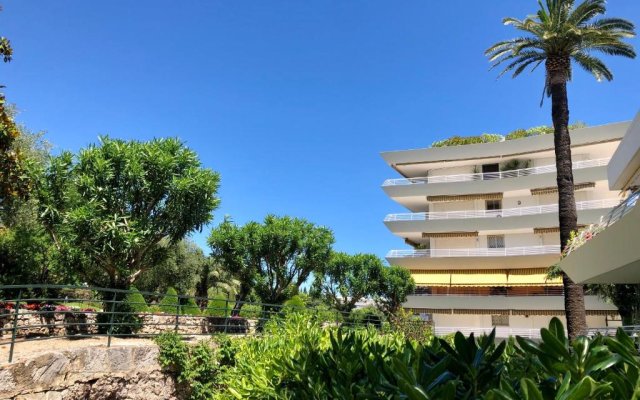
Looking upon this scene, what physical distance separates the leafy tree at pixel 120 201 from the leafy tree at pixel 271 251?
28.6 feet

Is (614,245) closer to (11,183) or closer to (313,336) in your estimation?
(313,336)

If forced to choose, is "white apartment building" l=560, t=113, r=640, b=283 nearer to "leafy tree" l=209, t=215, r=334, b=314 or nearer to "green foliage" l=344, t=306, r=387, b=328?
"green foliage" l=344, t=306, r=387, b=328

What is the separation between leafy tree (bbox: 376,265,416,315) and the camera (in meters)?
31.0

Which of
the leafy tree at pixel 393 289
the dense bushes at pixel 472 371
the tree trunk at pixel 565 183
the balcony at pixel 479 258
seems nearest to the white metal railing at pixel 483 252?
the balcony at pixel 479 258

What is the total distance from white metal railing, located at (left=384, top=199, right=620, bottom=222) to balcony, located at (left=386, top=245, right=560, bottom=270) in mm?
2904

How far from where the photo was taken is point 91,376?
8711 millimetres

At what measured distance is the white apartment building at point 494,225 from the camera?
32031mm

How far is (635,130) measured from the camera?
863cm

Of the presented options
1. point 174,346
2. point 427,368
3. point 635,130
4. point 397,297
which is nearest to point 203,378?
point 174,346

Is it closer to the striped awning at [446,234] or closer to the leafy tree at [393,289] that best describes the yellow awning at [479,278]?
the striped awning at [446,234]

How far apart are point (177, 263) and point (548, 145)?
107 ft

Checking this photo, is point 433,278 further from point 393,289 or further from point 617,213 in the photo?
point 617,213

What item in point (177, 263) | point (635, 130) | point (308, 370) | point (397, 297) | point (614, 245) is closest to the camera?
point (308, 370)

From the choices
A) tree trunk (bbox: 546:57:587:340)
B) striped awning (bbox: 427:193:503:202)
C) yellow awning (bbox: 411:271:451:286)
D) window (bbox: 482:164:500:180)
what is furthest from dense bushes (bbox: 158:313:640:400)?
window (bbox: 482:164:500:180)
